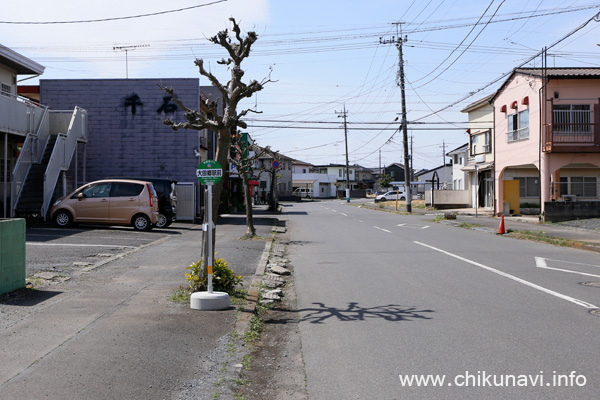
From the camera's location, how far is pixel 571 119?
2848cm

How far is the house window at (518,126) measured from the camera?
3082 cm

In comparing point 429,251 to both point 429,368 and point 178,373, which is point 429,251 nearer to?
point 429,368

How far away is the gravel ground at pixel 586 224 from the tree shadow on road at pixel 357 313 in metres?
16.8

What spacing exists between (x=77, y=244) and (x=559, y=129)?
79.3ft

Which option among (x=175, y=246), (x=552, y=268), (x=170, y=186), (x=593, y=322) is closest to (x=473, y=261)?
(x=552, y=268)

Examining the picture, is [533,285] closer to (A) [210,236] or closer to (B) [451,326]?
(B) [451,326]

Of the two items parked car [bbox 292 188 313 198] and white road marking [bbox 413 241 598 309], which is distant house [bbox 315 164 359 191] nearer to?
parked car [bbox 292 188 313 198]

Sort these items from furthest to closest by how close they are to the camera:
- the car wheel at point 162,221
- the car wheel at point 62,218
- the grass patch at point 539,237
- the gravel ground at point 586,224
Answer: the gravel ground at point 586,224 < the car wheel at point 162,221 < the car wheel at point 62,218 < the grass patch at point 539,237

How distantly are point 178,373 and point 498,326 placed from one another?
396 cm

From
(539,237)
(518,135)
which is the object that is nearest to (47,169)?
(539,237)

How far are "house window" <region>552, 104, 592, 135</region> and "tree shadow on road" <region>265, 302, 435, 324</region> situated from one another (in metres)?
24.0

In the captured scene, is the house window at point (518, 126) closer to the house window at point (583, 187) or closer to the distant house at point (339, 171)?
the house window at point (583, 187)

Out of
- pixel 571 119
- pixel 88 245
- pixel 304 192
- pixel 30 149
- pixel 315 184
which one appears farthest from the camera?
pixel 304 192

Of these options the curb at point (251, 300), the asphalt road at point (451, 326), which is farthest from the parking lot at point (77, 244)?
the asphalt road at point (451, 326)
